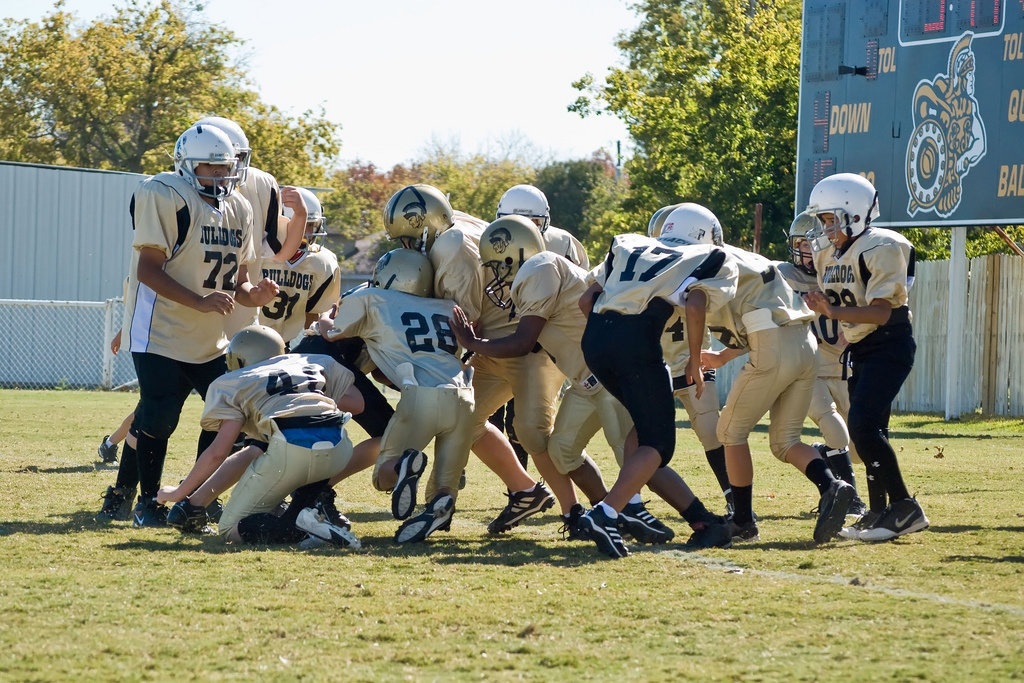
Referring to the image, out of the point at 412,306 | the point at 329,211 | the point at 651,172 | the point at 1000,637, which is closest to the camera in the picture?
the point at 1000,637

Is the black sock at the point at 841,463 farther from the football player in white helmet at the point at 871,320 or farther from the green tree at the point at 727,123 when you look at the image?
the green tree at the point at 727,123

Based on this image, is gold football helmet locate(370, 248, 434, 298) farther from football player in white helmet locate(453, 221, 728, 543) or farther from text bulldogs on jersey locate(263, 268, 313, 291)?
text bulldogs on jersey locate(263, 268, 313, 291)

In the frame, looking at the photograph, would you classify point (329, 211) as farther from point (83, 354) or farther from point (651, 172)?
point (83, 354)

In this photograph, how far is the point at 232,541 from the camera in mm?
A: 5855

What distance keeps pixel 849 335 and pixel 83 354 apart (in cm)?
1897

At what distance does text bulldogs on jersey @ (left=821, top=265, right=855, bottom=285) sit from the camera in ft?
21.7

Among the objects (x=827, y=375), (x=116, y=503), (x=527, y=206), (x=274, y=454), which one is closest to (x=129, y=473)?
(x=116, y=503)

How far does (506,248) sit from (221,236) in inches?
60.0

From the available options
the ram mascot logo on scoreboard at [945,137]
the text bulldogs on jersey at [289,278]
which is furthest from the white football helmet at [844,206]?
the ram mascot logo on scoreboard at [945,137]

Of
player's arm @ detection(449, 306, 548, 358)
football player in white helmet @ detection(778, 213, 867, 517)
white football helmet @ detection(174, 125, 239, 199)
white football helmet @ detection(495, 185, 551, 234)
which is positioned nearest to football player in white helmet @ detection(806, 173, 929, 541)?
football player in white helmet @ detection(778, 213, 867, 517)

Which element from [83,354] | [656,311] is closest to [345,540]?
[656,311]

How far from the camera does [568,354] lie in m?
6.48

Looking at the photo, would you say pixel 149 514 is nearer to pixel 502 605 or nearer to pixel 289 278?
pixel 289 278

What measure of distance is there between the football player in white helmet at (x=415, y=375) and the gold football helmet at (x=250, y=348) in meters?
0.31
